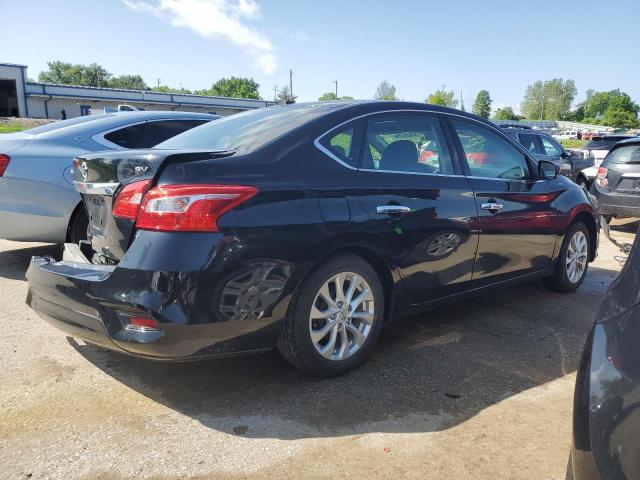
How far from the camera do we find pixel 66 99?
57438mm

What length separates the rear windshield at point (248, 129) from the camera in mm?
3123

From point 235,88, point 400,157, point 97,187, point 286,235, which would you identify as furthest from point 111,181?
point 235,88

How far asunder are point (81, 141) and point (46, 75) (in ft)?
428

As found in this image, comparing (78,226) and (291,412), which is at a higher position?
(78,226)

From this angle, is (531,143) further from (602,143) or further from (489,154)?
(489,154)

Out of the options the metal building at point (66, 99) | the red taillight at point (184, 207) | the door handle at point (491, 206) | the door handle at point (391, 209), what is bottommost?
the door handle at point (491, 206)

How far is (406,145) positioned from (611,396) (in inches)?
94.5

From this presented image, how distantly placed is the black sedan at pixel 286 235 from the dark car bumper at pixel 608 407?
1.56 m

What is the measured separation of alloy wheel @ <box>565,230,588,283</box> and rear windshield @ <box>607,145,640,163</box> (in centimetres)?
382

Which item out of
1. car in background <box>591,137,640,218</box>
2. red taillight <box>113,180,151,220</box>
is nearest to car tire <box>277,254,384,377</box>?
red taillight <box>113,180,151,220</box>

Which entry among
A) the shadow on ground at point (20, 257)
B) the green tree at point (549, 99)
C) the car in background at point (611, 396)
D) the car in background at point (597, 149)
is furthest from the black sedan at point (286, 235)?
the green tree at point (549, 99)

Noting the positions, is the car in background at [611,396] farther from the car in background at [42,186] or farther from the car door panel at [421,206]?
the car in background at [42,186]

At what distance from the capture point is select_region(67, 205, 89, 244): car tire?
508 cm

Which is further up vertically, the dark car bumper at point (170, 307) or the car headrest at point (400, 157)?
the car headrest at point (400, 157)
